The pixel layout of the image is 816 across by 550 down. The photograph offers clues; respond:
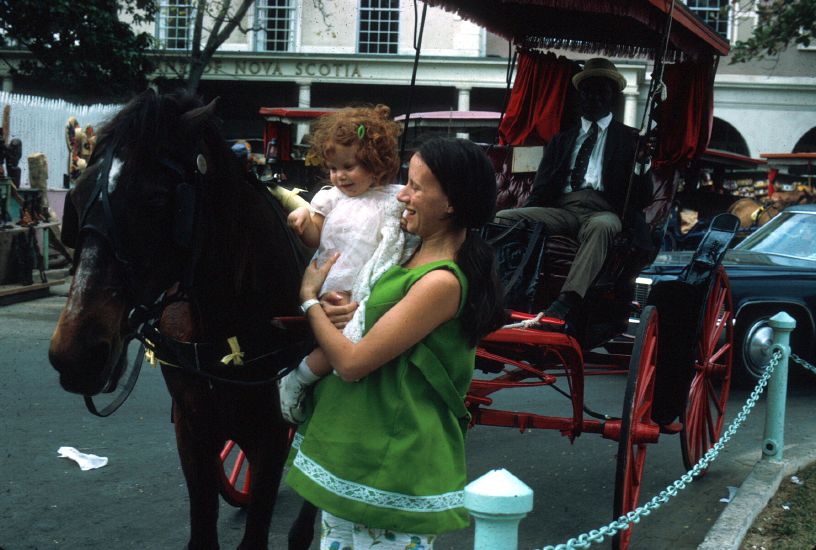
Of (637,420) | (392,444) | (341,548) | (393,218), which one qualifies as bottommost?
(637,420)

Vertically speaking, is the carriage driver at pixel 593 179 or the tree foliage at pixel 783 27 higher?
the tree foliage at pixel 783 27

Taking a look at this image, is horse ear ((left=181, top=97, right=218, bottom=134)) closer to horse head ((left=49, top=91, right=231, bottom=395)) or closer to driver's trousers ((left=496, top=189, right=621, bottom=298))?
horse head ((left=49, top=91, right=231, bottom=395))

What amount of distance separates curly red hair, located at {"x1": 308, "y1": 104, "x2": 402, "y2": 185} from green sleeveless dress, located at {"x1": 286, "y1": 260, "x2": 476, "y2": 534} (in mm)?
565

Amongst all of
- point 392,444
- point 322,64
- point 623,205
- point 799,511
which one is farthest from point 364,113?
point 322,64

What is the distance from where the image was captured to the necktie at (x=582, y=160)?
19.6 feet

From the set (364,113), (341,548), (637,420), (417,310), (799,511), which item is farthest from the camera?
(799,511)

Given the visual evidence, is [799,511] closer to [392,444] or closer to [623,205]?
[623,205]

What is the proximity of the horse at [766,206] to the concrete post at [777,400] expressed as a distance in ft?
38.3

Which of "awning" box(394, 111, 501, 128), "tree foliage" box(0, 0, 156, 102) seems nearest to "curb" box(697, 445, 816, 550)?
Result: "awning" box(394, 111, 501, 128)

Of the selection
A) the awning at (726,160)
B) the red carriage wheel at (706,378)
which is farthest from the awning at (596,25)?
the awning at (726,160)

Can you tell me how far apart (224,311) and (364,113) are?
2.71 feet

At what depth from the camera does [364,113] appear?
10.4 ft

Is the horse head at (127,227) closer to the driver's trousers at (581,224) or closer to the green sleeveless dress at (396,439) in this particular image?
the green sleeveless dress at (396,439)

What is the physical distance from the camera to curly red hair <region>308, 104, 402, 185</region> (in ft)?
10.2
